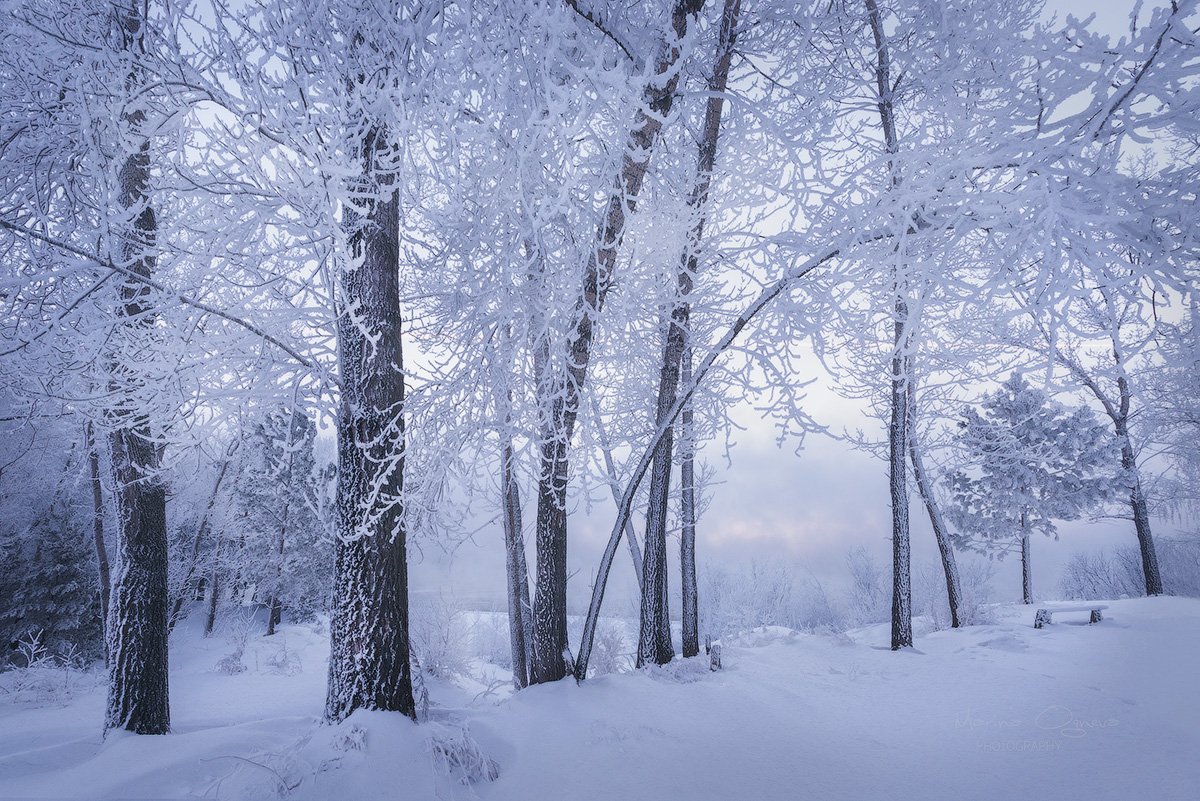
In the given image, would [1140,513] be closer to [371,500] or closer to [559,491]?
[559,491]

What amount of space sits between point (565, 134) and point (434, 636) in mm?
11368

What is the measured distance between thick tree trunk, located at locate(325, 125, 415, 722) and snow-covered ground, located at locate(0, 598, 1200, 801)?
0.43 meters

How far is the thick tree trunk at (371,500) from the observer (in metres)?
3.87

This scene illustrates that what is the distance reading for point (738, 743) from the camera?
3.66 m

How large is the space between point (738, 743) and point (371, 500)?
306 cm

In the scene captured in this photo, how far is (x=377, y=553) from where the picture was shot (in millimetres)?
3990

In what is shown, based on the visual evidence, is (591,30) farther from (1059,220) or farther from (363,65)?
(1059,220)

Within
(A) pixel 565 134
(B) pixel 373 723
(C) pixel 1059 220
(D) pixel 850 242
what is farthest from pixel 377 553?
(C) pixel 1059 220

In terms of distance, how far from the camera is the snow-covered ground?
307 cm

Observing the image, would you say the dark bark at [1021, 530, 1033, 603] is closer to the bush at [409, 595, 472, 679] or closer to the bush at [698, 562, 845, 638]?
the bush at [698, 562, 845, 638]

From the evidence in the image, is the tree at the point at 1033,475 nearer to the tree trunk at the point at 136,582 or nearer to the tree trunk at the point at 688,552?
the tree trunk at the point at 688,552

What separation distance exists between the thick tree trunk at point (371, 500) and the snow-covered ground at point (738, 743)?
43cm

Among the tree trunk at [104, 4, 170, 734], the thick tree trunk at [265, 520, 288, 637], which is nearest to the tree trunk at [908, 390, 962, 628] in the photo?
the tree trunk at [104, 4, 170, 734]

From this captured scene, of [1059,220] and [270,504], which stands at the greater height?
[1059,220]
